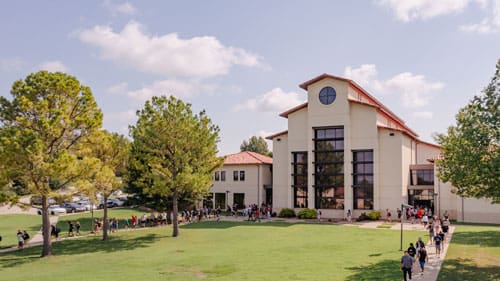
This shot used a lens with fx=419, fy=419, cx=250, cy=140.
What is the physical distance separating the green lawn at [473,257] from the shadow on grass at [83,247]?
64.8ft

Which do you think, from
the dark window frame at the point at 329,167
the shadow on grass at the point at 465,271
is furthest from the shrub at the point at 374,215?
the shadow on grass at the point at 465,271

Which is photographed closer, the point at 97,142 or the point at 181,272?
the point at 181,272

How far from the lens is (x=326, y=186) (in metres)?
46.5

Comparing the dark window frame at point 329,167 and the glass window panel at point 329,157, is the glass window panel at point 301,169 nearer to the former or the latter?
the dark window frame at point 329,167

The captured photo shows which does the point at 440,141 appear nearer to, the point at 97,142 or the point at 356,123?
the point at 356,123

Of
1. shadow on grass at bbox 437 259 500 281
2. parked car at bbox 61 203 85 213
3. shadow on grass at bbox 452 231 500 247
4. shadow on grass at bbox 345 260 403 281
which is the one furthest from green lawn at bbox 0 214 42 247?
shadow on grass at bbox 452 231 500 247

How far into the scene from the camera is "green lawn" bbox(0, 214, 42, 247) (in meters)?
34.2

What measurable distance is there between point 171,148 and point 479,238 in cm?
2367

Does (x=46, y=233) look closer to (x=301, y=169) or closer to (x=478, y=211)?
(x=301, y=169)

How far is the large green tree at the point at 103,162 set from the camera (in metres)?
27.6

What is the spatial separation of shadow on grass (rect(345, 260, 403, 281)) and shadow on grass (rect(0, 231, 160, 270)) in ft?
53.2

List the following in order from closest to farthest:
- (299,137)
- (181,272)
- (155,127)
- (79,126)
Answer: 1. (181,272)
2. (79,126)
3. (155,127)
4. (299,137)

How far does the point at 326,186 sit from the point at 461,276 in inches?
1098

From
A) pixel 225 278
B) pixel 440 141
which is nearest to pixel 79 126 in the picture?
pixel 225 278
